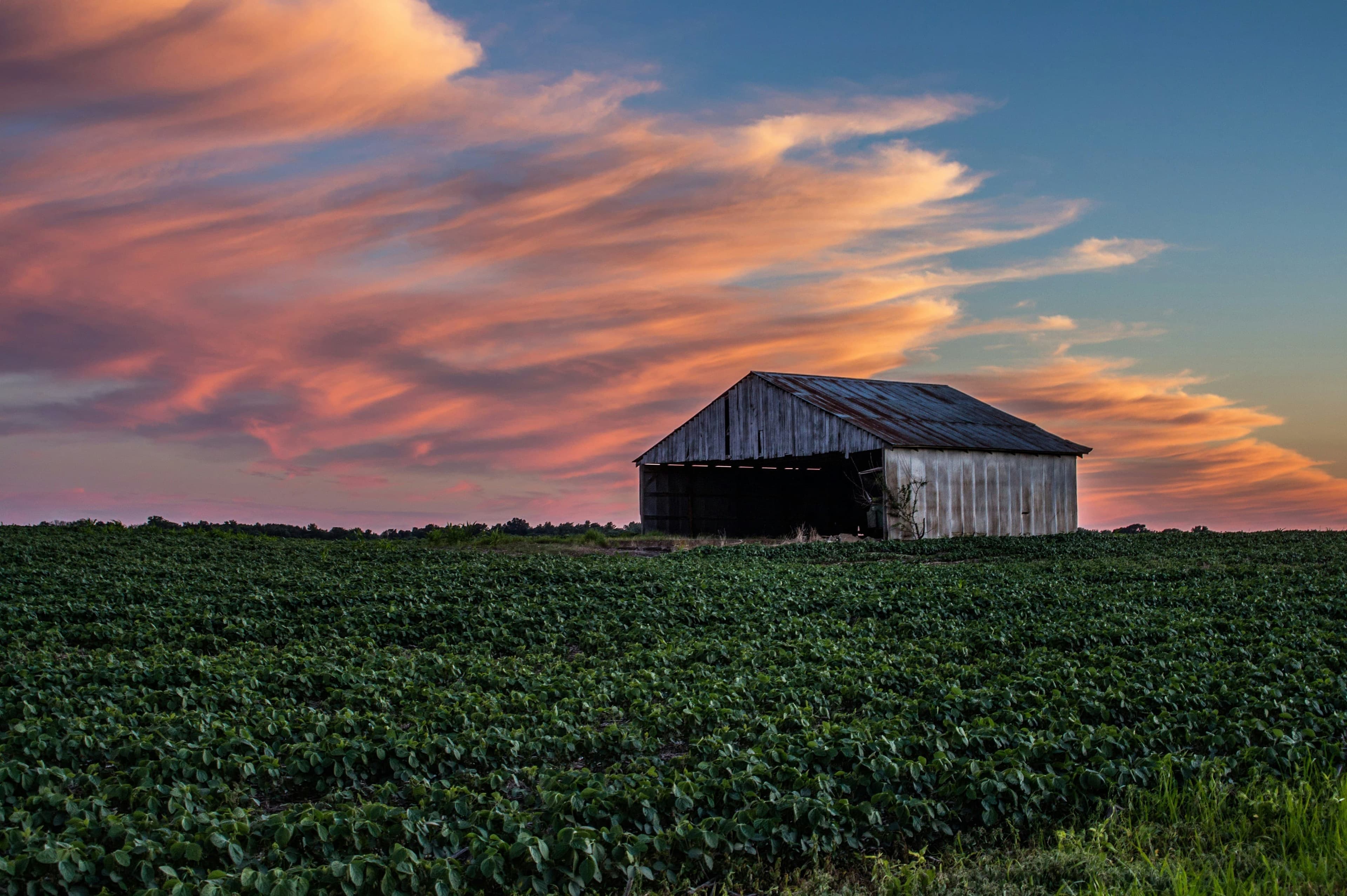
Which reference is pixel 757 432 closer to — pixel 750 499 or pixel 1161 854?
pixel 750 499

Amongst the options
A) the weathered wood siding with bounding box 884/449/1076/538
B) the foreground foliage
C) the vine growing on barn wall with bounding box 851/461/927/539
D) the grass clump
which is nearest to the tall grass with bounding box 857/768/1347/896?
the grass clump

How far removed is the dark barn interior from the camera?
4194 cm

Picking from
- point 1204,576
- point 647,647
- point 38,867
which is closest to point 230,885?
point 38,867

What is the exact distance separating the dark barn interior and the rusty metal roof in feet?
10.0

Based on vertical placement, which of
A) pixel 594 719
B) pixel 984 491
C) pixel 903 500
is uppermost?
pixel 984 491

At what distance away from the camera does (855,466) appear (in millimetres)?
37281

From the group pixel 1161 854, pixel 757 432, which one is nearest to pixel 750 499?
pixel 757 432

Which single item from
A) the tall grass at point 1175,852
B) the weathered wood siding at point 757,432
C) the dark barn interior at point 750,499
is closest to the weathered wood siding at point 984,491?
the weathered wood siding at point 757,432

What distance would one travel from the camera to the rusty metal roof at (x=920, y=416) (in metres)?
35.8

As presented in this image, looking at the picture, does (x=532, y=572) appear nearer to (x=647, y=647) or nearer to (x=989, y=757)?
(x=647, y=647)

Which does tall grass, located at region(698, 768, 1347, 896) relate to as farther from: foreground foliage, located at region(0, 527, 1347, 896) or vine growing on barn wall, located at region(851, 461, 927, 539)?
vine growing on barn wall, located at region(851, 461, 927, 539)

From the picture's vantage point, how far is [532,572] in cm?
2002

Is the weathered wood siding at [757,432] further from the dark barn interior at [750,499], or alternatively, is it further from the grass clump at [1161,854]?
the grass clump at [1161,854]

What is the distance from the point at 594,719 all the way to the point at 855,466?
2920 cm
